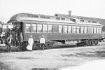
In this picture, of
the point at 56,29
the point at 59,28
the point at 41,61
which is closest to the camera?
the point at 41,61

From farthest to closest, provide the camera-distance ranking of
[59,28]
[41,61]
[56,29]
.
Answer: [59,28]
[56,29]
[41,61]

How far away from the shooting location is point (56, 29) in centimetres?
1934

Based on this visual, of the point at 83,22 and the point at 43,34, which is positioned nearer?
the point at 43,34

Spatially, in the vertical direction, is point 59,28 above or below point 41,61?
above

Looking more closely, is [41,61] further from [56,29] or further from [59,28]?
[59,28]

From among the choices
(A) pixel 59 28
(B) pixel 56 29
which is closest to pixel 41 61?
(B) pixel 56 29

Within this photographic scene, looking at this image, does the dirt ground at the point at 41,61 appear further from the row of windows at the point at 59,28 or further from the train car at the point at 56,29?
the row of windows at the point at 59,28

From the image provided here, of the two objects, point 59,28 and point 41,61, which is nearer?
point 41,61

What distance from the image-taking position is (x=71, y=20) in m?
21.8

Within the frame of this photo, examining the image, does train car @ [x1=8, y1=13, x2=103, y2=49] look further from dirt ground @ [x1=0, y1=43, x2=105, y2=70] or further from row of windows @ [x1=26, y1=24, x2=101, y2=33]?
dirt ground @ [x1=0, y1=43, x2=105, y2=70]

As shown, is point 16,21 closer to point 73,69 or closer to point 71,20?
point 71,20

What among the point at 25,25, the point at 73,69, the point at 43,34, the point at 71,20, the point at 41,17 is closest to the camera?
the point at 73,69

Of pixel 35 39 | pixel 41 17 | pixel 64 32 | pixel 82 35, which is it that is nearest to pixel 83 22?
pixel 82 35

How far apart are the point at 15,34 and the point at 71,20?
744cm
